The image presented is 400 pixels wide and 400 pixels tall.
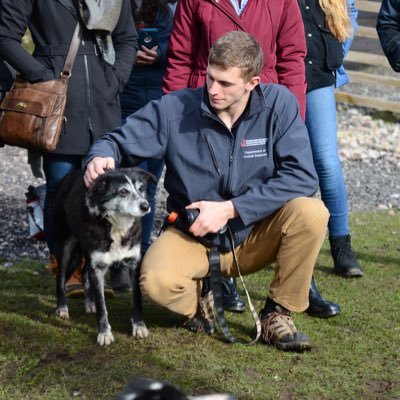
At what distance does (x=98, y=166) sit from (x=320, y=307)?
163 cm

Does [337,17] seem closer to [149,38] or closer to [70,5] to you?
[149,38]

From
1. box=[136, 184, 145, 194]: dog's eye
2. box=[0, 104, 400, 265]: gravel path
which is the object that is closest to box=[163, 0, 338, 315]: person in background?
box=[136, 184, 145, 194]: dog's eye

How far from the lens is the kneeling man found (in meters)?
4.68

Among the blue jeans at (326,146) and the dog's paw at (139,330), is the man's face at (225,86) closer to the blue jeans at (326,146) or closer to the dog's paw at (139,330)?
the dog's paw at (139,330)

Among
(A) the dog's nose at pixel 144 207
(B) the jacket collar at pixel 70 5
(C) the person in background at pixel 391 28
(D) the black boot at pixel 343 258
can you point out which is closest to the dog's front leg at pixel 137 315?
(A) the dog's nose at pixel 144 207

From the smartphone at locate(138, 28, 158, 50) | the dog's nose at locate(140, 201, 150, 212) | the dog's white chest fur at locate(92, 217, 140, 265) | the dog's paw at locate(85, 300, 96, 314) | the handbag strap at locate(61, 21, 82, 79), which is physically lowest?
the dog's paw at locate(85, 300, 96, 314)

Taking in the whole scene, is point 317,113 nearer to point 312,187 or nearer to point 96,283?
point 312,187

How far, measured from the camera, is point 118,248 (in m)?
4.97

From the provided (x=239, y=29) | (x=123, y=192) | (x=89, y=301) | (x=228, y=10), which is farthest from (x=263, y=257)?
(x=228, y=10)

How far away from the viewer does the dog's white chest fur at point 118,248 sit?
4965 millimetres

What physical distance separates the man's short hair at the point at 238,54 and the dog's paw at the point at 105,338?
1470 mm

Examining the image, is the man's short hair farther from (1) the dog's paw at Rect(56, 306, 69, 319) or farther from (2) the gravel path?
(2) the gravel path

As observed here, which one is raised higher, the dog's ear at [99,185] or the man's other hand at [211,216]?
the dog's ear at [99,185]

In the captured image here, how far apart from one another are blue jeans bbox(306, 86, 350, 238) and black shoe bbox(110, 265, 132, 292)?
1.41m
